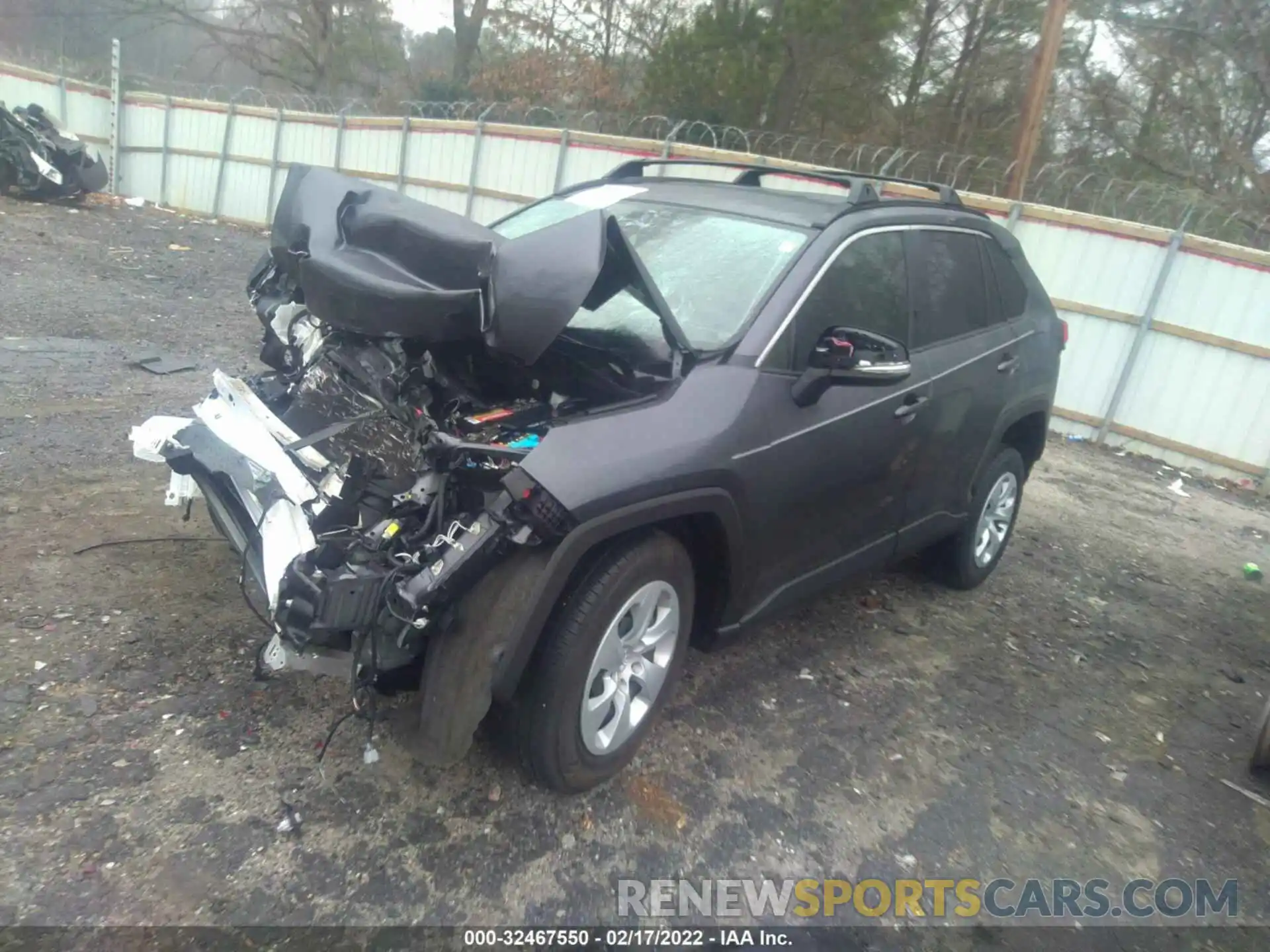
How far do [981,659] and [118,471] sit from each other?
448cm

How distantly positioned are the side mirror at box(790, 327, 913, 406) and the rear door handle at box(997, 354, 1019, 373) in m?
1.50

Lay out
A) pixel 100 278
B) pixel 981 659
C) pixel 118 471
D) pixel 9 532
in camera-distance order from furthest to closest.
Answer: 1. pixel 100 278
2. pixel 118 471
3. pixel 981 659
4. pixel 9 532

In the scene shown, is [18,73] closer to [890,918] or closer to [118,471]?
[118,471]

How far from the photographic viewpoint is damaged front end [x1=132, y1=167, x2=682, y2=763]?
257 cm

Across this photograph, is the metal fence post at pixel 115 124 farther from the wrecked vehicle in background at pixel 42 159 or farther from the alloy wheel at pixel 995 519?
the alloy wheel at pixel 995 519

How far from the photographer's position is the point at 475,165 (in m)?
13.9

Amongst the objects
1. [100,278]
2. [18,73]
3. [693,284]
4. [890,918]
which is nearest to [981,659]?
[890,918]

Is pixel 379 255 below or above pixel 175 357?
above

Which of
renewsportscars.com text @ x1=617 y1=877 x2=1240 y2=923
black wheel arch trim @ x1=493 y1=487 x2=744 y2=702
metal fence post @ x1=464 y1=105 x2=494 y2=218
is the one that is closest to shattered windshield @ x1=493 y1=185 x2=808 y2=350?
black wheel arch trim @ x1=493 y1=487 x2=744 y2=702

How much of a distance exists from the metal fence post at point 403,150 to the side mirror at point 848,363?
13.3 m

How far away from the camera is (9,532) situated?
402cm

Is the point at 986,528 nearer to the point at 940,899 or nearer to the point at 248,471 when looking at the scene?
the point at 940,899

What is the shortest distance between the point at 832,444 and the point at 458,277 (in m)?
1.51

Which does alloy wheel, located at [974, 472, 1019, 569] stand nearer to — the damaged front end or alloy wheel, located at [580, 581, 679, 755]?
alloy wheel, located at [580, 581, 679, 755]
